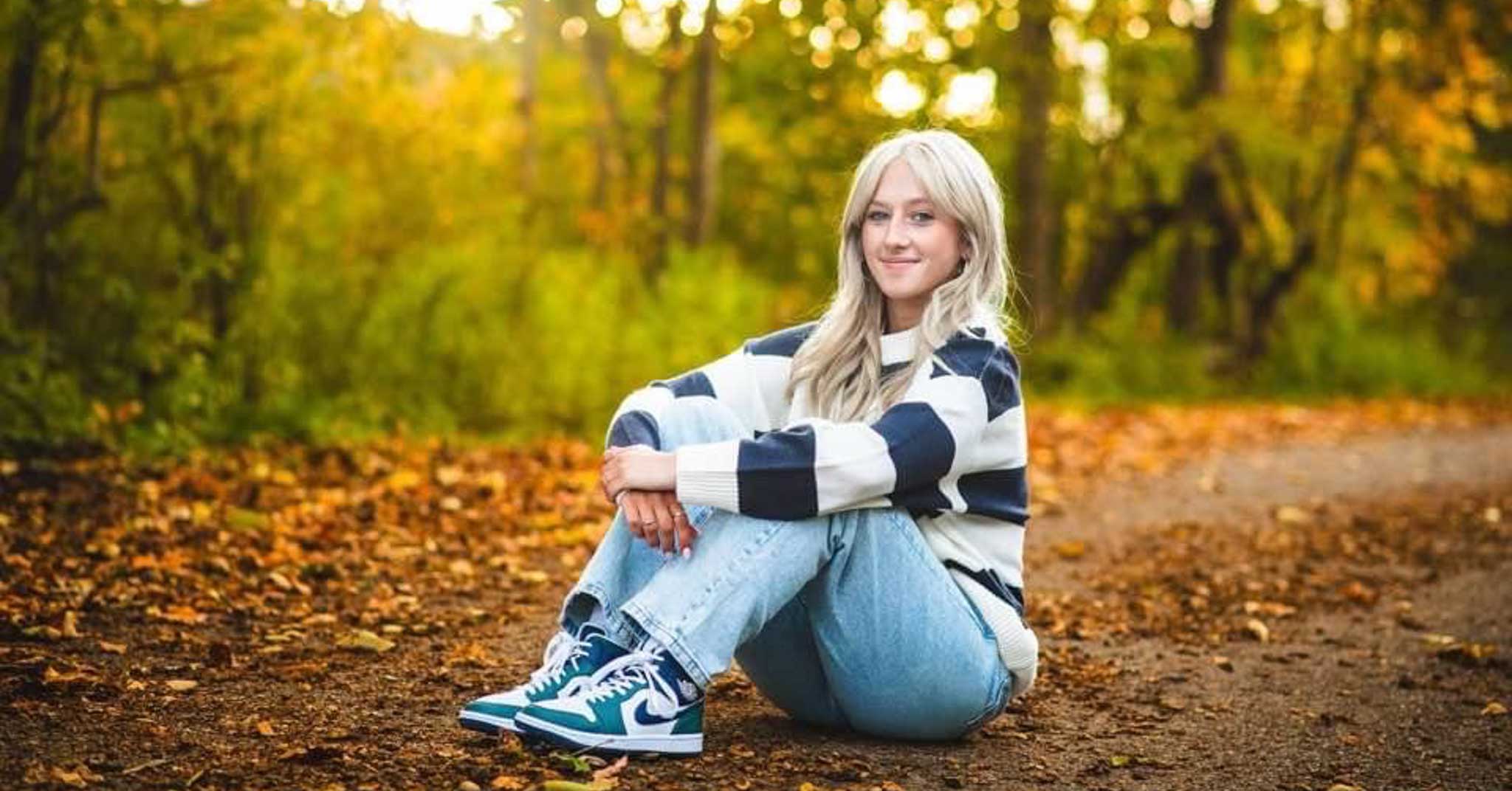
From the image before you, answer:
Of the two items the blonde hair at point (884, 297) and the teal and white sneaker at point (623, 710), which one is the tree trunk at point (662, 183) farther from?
the teal and white sneaker at point (623, 710)

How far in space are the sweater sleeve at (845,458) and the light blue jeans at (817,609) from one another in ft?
0.19

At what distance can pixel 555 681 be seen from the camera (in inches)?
126

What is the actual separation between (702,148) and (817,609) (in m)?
8.30

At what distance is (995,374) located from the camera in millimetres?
3324

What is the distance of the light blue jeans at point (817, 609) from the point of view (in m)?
3.07

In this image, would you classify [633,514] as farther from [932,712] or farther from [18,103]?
[18,103]

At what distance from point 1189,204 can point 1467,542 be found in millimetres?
10347

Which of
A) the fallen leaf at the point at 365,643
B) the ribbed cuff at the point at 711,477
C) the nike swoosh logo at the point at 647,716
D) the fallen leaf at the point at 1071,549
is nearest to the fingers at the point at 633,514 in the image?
the ribbed cuff at the point at 711,477

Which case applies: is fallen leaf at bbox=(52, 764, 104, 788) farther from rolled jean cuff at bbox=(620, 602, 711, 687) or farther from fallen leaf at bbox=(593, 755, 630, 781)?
rolled jean cuff at bbox=(620, 602, 711, 687)

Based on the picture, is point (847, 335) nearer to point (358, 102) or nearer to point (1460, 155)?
point (358, 102)

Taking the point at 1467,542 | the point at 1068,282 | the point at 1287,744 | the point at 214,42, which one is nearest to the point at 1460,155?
the point at 1068,282

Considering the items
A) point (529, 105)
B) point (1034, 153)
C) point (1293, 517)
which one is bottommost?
point (1293, 517)

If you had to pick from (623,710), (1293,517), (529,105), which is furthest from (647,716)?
(529,105)

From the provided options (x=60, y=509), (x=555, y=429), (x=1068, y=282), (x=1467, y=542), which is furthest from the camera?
(x=1068, y=282)
